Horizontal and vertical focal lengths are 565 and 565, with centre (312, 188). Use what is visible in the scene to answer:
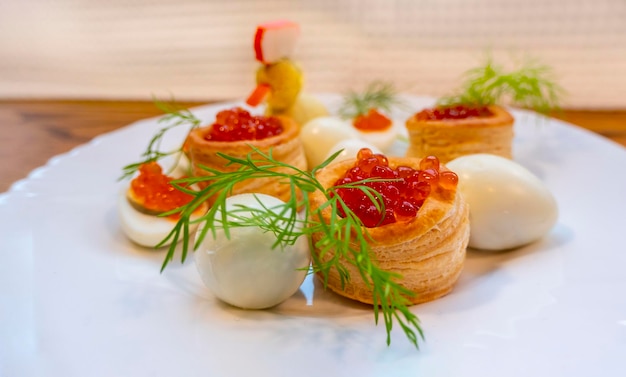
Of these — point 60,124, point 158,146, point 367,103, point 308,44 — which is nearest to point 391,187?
point 158,146

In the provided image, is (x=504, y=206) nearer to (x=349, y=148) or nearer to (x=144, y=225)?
(x=349, y=148)

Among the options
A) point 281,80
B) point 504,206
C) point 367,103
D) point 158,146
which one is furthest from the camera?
point 367,103

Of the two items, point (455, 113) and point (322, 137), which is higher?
point (455, 113)

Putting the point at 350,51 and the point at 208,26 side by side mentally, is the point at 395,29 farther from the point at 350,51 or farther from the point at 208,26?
the point at 208,26

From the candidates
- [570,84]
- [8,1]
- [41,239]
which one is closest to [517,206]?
[41,239]

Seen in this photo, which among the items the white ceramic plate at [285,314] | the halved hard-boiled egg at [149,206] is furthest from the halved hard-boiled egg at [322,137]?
the white ceramic plate at [285,314]

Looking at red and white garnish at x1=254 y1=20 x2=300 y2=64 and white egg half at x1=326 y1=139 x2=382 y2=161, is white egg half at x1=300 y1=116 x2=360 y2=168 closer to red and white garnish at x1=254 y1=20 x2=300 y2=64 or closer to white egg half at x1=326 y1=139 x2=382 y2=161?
white egg half at x1=326 y1=139 x2=382 y2=161
